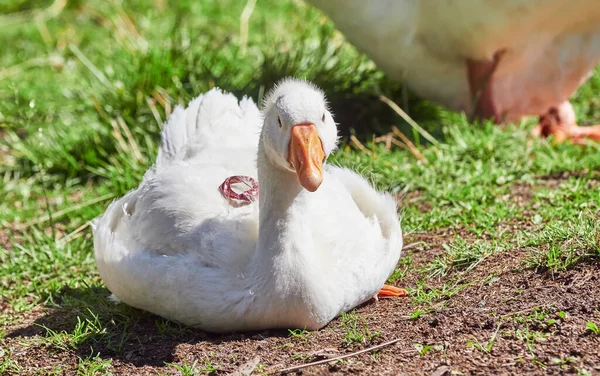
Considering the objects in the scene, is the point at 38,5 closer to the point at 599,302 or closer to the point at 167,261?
the point at 167,261

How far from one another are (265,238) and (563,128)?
291 cm

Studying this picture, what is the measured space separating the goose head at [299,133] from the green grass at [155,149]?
636 mm

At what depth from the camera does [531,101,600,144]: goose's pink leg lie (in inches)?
223

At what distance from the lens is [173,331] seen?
12.3 ft

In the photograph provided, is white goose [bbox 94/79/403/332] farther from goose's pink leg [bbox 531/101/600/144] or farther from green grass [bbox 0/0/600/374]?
goose's pink leg [bbox 531/101/600/144]

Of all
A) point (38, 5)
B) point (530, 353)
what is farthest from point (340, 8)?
point (38, 5)

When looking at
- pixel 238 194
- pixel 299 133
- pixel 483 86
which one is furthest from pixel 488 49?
pixel 299 133

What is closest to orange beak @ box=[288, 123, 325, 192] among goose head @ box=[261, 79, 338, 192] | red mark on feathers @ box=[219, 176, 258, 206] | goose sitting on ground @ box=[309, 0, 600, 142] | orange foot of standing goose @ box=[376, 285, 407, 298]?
goose head @ box=[261, 79, 338, 192]

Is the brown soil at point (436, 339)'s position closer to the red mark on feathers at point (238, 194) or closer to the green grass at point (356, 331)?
the green grass at point (356, 331)

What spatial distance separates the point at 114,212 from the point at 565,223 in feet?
6.62

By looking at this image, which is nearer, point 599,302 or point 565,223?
point 599,302

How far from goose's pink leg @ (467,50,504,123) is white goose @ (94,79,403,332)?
75.5 inches

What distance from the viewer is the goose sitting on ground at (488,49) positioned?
18.1ft

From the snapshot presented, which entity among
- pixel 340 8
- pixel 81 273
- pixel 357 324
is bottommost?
pixel 81 273
